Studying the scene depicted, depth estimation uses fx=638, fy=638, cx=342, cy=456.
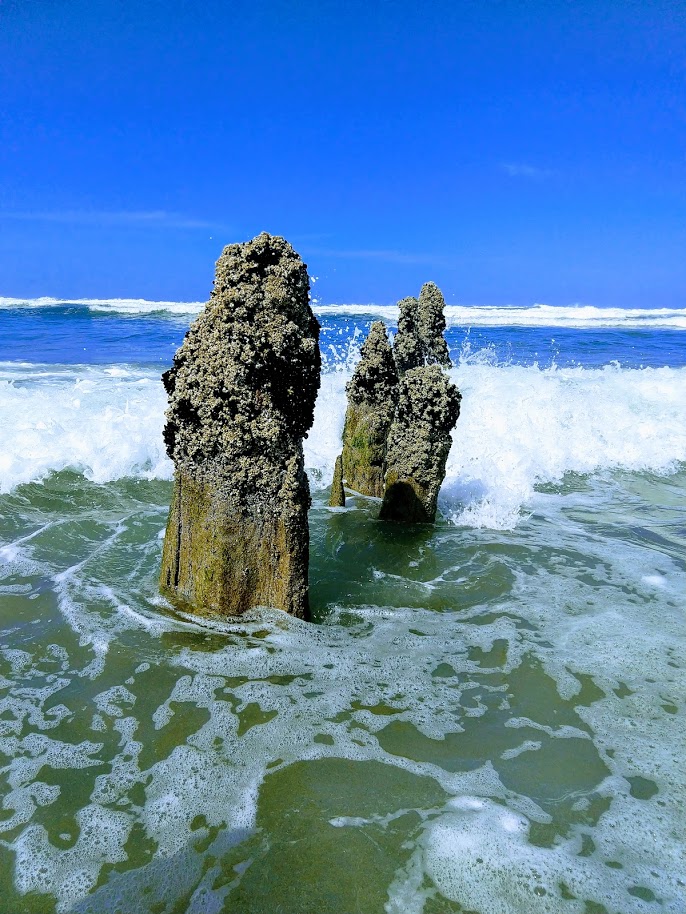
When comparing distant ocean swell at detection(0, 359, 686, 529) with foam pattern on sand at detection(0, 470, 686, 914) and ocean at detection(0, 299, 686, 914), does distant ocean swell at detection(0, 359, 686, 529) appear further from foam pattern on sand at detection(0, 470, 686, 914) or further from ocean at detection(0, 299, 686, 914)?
foam pattern on sand at detection(0, 470, 686, 914)

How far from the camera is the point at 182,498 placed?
3520 millimetres

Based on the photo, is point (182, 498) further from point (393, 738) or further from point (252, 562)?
point (393, 738)

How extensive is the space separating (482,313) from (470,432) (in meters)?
33.5

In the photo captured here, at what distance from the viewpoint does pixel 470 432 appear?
9438 millimetres

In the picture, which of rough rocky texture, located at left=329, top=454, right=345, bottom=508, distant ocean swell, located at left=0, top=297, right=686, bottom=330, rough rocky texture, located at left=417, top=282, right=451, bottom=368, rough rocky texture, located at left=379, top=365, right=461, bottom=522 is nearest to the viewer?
rough rocky texture, located at left=379, top=365, right=461, bottom=522

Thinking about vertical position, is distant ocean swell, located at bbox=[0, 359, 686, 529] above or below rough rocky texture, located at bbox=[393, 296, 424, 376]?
below

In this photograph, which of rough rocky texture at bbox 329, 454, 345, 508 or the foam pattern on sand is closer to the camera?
the foam pattern on sand

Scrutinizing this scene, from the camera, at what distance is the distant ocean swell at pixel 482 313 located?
34188 millimetres

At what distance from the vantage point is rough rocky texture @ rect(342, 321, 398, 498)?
6.33 metres

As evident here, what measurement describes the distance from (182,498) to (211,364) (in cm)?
76

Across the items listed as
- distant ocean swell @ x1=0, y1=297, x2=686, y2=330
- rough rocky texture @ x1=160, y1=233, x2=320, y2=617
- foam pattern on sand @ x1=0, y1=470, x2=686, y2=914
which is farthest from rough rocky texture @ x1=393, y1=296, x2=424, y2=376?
distant ocean swell @ x1=0, y1=297, x2=686, y2=330

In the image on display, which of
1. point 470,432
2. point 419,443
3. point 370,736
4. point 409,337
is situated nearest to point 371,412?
point 419,443

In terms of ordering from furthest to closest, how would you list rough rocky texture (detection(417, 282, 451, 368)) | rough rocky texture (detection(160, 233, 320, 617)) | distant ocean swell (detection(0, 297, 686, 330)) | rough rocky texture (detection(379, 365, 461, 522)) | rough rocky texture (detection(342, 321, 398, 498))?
distant ocean swell (detection(0, 297, 686, 330))
rough rocky texture (detection(417, 282, 451, 368))
rough rocky texture (detection(342, 321, 398, 498))
rough rocky texture (detection(379, 365, 461, 522))
rough rocky texture (detection(160, 233, 320, 617))

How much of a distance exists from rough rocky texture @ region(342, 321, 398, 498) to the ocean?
31 cm
